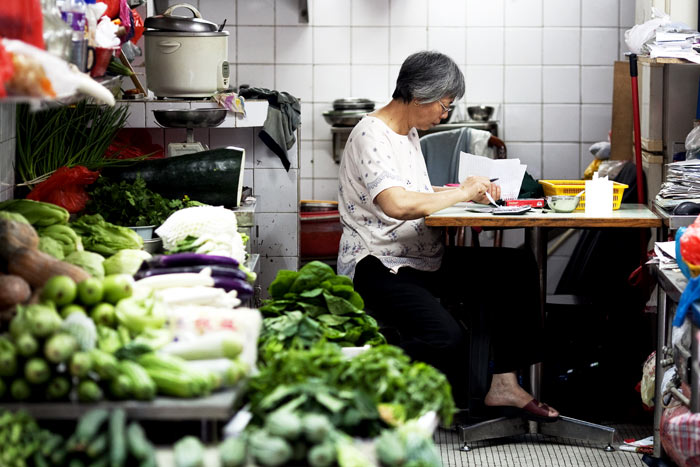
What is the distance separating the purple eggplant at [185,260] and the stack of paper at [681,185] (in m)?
2.05

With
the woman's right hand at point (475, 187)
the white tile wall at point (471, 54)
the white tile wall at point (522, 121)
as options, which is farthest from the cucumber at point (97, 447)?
the white tile wall at point (522, 121)

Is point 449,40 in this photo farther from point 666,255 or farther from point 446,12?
point 666,255

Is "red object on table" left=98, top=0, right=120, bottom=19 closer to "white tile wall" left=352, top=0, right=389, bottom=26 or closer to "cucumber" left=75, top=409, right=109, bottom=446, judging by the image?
"cucumber" left=75, top=409, right=109, bottom=446

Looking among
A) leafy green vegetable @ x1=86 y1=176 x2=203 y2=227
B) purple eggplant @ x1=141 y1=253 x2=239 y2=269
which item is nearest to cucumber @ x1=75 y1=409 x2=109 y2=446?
purple eggplant @ x1=141 y1=253 x2=239 y2=269

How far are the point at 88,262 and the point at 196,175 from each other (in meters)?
1.42

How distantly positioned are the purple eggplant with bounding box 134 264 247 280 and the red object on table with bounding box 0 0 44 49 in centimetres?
80

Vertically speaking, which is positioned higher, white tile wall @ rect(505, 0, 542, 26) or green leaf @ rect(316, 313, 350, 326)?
white tile wall @ rect(505, 0, 542, 26)

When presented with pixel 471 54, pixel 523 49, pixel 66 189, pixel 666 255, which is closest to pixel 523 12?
pixel 523 49

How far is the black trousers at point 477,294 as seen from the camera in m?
3.93

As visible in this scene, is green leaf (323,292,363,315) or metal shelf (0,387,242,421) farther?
green leaf (323,292,363,315)

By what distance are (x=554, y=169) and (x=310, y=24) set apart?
1877 mm

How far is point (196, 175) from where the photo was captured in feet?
13.6

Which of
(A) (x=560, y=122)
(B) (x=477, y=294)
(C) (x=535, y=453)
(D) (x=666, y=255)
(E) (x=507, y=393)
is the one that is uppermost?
(A) (x=560, y=122)

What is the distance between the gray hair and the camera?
13.3ft
